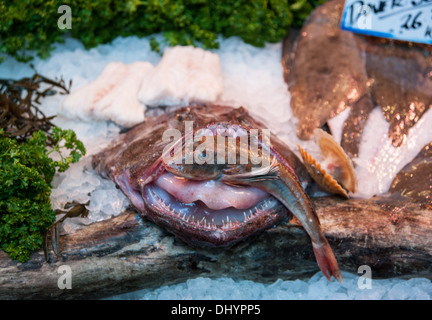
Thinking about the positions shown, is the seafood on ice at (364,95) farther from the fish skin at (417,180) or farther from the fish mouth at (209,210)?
the fish mouth at (209,210)

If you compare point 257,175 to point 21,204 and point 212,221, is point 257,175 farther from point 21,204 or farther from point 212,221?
point 21,204

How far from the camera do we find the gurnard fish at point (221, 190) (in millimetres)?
2066

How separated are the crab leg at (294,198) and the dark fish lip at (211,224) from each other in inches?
3.9

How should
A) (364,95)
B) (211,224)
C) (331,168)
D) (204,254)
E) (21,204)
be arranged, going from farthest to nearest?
1. (364,95)
2. (331,168)
3. (204,254)
4. (21,204)
5. (211,224)

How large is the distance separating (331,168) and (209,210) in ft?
3.00

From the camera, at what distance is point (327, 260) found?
222cm

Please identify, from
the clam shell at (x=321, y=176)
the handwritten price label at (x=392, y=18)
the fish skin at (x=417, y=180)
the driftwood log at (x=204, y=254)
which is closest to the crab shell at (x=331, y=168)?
the clam shell at (x=321, y=176)

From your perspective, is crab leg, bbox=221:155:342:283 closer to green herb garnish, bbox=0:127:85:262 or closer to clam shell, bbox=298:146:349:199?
clam shell, bbox=298:146:349:199

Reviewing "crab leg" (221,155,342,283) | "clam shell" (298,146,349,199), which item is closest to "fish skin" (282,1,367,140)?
"clam shell" (298,146,349,199)

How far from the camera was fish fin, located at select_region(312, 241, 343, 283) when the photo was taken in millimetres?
2209

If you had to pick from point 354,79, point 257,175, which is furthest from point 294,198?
point 354,79

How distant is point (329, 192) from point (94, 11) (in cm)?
245
